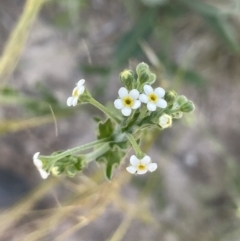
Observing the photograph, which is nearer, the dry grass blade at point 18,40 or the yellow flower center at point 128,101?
the yellow flower center at point 128,101

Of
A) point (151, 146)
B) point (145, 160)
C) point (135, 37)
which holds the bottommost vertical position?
point (145, 160)

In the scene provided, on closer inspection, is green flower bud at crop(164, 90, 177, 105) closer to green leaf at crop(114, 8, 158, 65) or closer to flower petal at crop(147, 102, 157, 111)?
flower petal at crop(147, 102, 157, 111)

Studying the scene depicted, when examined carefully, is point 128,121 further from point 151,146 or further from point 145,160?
point 151,146

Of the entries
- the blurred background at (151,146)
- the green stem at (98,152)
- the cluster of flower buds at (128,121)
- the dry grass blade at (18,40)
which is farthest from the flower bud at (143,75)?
the blurred background at (151,146)

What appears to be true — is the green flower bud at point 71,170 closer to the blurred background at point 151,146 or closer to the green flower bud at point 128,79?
the green flower bud at point 128,79

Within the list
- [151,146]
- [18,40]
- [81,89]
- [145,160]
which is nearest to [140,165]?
[145,160]

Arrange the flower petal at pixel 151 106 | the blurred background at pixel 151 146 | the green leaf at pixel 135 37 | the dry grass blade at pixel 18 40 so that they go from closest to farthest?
the flower petal at pixel 151 106
the dry grass blade at pixel 18 40
the green leaf at pixel 135 37
the blurred background at pixel 151 146
